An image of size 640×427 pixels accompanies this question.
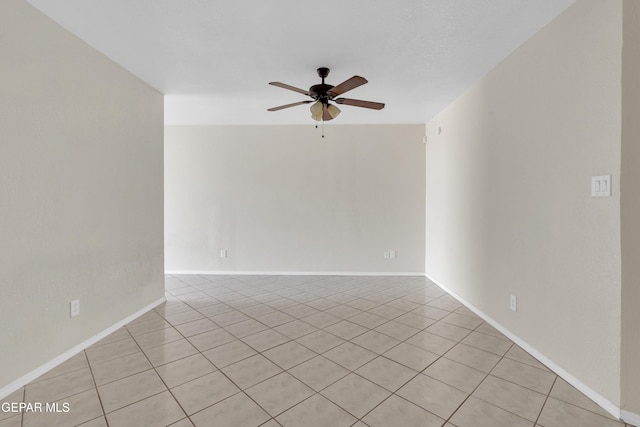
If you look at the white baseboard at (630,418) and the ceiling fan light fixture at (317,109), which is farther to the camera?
the ceiling fan light fixture at (317,109)

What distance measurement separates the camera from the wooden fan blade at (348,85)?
2148mm

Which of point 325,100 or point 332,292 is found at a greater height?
point 325,100

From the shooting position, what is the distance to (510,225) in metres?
2.48

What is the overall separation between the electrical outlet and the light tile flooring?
313 millimetres

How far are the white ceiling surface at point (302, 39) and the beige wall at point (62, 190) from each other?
309 millimetres

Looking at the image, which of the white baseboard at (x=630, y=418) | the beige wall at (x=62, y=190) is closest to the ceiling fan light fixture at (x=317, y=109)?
the beige wall at (x=62, y=190)

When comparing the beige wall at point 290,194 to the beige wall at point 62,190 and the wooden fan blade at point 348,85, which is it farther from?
the wooden fan blade at point 348,85

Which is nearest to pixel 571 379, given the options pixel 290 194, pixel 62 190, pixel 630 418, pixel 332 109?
pixel 630 418

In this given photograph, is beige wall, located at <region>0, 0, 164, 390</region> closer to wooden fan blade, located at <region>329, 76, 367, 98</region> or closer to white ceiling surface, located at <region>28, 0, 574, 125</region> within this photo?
white ceiling surface, located at <region>28, 0, 574, 125</region>

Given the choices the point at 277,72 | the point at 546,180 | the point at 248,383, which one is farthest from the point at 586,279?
the point at 277,72

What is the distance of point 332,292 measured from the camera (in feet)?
12.7

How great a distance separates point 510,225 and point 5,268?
361 cm

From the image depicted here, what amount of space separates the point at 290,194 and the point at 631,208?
3.93 meters

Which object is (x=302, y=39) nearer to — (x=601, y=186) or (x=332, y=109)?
(x=332, y=109)
